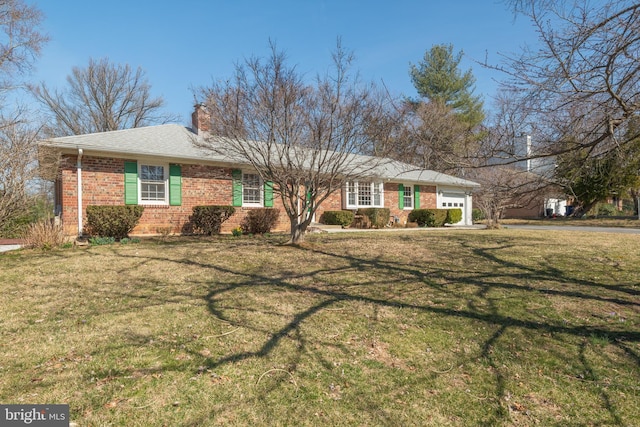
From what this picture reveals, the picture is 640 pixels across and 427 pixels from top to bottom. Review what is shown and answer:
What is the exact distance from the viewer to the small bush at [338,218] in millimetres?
16281

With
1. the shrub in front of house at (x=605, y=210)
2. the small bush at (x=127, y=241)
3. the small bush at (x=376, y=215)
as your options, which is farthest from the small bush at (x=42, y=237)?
the shrub in front of house at (x=605, y=210)

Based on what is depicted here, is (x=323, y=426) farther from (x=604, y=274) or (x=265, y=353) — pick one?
(x=604, y=274)

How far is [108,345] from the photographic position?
3.49 meters

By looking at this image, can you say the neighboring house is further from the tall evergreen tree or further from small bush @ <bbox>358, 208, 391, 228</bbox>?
the tall evergreen tree

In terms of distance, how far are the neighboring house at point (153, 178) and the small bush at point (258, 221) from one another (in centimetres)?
52

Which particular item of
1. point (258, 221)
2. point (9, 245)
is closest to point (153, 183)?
point (258, 221)

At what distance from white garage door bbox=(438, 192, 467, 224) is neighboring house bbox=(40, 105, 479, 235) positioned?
10079 millimetres

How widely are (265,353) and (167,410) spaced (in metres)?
1.04

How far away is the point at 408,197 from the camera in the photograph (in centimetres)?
1991

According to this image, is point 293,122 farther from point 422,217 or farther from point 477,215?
point 477,215

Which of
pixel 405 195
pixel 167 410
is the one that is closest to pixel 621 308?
pixel 167 410

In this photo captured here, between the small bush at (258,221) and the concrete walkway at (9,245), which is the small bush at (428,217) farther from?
the concrete walkway at (9,245)

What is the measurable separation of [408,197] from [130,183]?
46.0ft

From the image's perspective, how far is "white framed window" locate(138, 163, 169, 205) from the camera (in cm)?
1214
